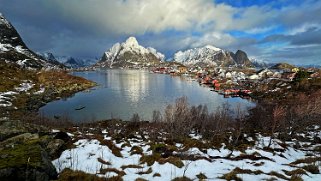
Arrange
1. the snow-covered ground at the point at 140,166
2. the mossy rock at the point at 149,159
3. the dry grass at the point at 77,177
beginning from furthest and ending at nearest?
1. the mossy rock at the point at 149,159
2. the snow-covered ground at the point at 140,166
3. the dry grass at the point at 77,177

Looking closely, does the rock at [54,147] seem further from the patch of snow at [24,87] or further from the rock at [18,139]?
the patch of snow at [24,87]

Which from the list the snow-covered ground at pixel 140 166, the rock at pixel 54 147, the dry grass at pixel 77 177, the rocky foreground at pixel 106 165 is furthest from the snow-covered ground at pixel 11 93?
the dry grass at pixel 77 177

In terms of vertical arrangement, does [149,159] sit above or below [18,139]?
below

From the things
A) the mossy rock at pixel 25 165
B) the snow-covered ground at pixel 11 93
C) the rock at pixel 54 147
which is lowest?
the snow-covered ground at pixel 11 93

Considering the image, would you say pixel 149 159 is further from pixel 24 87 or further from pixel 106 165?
pixel 24 87

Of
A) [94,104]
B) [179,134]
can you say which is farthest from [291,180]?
[94,104]

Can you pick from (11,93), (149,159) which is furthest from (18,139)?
(11,93)

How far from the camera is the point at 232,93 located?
567 feet

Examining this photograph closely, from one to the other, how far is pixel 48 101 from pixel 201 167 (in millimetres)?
119503

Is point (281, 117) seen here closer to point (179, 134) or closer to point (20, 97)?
point (179, 134)

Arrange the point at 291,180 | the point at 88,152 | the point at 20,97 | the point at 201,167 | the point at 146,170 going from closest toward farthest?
the point at 291,180 → the point at 146,170 → the point at 201,167 → the point at 88,152 → the point at 20,97

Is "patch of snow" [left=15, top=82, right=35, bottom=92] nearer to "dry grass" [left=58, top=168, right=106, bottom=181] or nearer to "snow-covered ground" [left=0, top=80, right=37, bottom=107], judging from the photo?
"snow-covered ground" [left=0, top=80, right=37, bottom=107]

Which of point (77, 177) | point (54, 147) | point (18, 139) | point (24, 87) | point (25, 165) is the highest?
point (25, 165)

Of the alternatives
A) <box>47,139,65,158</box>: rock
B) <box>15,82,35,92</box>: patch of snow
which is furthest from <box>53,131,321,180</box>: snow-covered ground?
<box>15,82,35,92</box>: patch of snow
